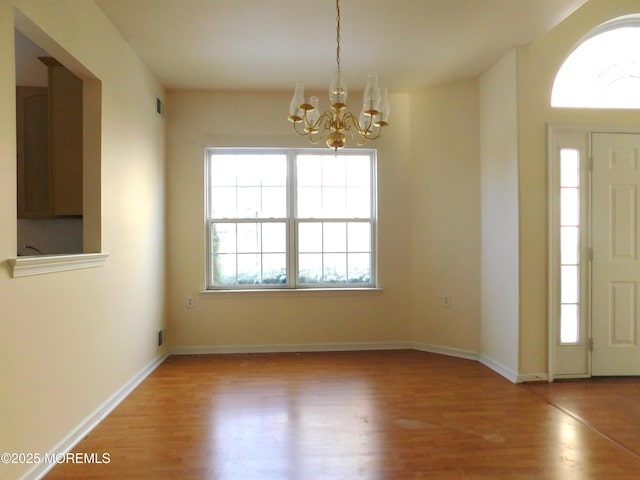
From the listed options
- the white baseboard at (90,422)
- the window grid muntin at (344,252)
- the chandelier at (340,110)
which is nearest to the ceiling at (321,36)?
the chandelier at (340,110)

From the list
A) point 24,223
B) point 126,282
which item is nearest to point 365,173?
point 126,282

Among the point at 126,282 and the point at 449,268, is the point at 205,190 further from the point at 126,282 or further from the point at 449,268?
the point at 449,268

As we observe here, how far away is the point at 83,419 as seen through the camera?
210cm

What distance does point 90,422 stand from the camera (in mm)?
2172

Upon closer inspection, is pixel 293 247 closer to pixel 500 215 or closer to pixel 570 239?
pixel 500 215

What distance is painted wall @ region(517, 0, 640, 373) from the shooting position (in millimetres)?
2844

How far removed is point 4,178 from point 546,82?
3.73 meters

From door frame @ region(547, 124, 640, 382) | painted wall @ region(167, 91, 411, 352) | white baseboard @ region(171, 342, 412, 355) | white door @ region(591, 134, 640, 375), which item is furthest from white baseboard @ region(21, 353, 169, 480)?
white door @ region(591, 134, 640, 375)

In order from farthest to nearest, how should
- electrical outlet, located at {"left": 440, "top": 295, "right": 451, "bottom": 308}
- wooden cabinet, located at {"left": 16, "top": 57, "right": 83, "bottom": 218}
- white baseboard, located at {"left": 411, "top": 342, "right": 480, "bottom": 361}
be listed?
1. electrical outlet, located at {"left": 440, "top": 295, "right": 451, "bottom": 308}
2. white baseboard, located at {"left": 411, "top": 342, "right": 480, "bottom": 361}
3. wooden cabinet, located at {"left": 16, "top": 57, "right": 83, "bottom": 218}

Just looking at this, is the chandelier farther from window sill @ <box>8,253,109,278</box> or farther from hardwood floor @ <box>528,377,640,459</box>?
hardwood floor @ <box>528,377,640,459</box>

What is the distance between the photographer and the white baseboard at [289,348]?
3.62 m

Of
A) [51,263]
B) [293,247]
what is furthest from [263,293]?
[51,263]

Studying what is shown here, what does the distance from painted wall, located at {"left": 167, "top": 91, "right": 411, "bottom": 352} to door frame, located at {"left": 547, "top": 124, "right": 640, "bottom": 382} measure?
131 centimetres

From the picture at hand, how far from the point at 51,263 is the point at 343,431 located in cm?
193
